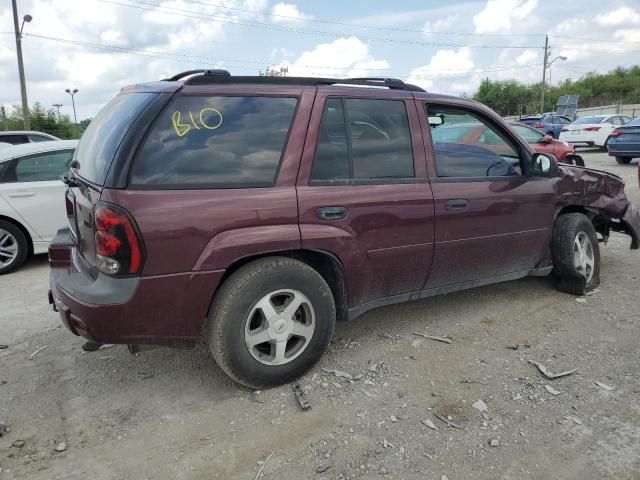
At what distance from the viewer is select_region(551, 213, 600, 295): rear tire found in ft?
15.2

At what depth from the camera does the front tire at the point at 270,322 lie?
9.93 feet

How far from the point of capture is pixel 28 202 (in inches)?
243

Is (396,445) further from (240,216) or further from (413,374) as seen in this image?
(240,216)

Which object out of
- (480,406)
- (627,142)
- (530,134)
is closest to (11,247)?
(480,406)

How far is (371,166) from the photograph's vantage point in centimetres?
349

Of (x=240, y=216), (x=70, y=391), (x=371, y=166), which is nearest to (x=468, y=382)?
(x=371, y=166)

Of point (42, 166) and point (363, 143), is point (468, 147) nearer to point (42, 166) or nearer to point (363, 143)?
point (363, 143)

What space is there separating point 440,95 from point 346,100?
→ 2.86 feet

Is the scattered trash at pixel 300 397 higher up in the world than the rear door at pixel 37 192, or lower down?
lower down

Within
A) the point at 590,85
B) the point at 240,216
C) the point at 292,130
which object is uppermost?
the point at 590,85

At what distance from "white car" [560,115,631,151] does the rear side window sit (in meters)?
20.4

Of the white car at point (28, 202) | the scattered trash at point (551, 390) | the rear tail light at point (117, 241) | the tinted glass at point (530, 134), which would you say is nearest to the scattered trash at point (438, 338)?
the scattered trash at point (551, 390)

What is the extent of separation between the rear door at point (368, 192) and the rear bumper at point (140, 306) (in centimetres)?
69

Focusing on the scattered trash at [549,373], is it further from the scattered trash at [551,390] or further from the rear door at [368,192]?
the rear door at [368,192]
